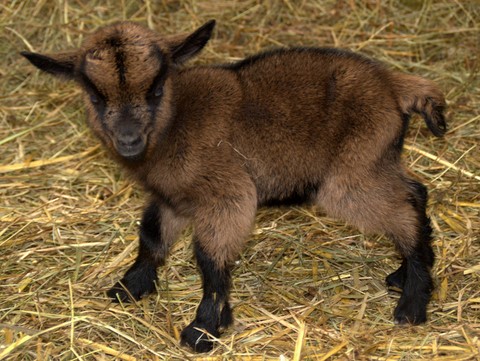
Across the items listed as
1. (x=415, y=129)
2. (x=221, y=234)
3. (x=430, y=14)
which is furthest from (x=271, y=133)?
(x=430, y=14)

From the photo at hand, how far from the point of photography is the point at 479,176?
647 cm

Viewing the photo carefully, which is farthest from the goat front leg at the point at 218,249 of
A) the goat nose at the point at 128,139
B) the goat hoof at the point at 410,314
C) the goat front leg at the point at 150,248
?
Result: the goat hoof at the point at 410,314

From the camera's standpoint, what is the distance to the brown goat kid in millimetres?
5219

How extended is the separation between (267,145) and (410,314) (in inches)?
54.3

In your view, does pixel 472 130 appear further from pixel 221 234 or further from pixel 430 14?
pixel 221 234

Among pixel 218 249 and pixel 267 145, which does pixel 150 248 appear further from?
pixel 267 145

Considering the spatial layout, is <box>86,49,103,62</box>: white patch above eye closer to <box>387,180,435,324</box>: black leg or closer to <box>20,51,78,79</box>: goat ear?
<box>20,51,78,79</box>: goat ear

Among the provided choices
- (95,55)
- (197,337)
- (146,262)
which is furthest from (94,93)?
(197,337)

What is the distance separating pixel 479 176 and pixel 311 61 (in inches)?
72.8

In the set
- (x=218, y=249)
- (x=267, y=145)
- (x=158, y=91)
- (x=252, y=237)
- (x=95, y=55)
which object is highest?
(x=95, y=55)

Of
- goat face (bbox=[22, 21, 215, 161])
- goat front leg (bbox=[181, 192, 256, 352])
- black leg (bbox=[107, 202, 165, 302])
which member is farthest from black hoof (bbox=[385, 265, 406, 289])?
goat face (bbox=[22, 21, 215, 161])

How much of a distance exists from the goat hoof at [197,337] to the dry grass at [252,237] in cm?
6

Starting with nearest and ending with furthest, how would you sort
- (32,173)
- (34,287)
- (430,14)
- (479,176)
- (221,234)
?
(221,234) → (34,287) → (479,176) → (32,173) → (430,14)

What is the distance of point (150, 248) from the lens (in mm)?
5699
